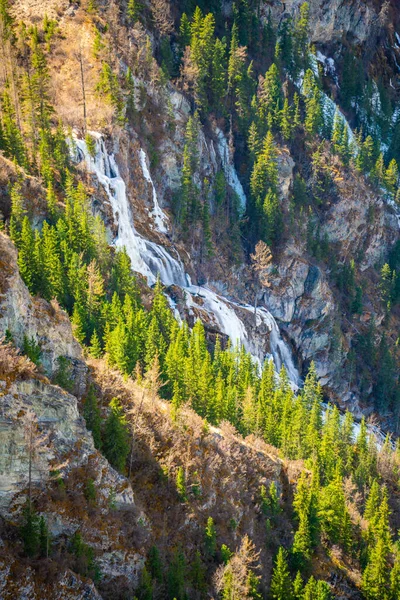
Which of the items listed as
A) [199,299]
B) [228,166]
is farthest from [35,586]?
[228,166]

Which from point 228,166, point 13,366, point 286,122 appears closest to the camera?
point 13,366

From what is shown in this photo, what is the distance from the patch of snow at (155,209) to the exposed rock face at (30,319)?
4021 centimetres

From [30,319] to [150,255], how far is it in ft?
126

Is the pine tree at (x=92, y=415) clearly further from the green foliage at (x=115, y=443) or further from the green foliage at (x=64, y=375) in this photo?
the green foliage at (x=64, y=375)

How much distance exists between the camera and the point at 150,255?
78688 millimetres

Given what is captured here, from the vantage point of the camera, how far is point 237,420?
61.6 meters

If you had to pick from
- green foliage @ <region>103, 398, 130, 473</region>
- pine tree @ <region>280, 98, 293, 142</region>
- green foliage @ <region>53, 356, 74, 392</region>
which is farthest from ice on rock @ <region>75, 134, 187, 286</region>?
pine tree @ <region>280, 98, 293, 142</region>

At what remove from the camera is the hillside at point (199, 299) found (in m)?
38.0

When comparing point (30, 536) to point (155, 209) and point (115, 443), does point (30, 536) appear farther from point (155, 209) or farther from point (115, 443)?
point (155, 209)

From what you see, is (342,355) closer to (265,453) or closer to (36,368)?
(265,453)

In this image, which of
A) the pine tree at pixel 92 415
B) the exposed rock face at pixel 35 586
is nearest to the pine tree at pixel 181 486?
the pine tree at pixel 92 415

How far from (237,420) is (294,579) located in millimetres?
16891

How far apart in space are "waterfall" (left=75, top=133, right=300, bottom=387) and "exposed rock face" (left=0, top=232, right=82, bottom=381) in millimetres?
28865

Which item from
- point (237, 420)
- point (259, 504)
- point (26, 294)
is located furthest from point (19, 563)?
point (237, 420)
